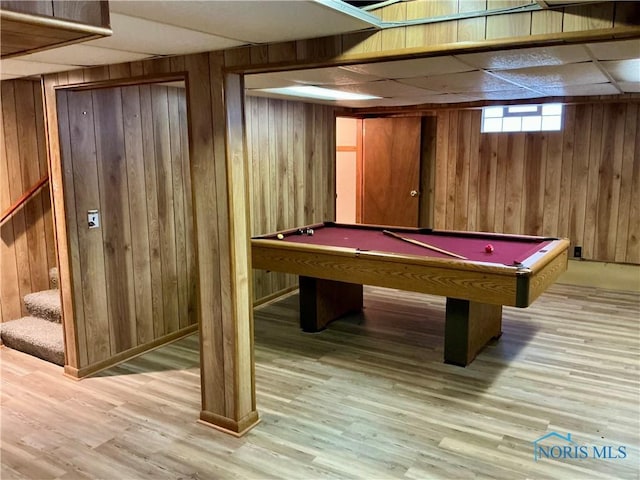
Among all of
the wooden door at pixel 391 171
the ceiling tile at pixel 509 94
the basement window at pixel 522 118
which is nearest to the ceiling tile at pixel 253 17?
the ceiling tile at pixel 509 94

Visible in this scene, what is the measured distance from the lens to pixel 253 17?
1.97 metres

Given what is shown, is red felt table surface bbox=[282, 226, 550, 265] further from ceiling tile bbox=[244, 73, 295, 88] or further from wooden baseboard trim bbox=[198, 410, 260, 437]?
wooden baseboard trim bbox=[198, 410, 260, 437]

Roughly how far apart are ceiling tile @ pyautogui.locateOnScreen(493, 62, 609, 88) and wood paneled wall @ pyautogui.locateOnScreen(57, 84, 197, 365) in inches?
98.8

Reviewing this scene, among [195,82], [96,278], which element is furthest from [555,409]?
[96,278]

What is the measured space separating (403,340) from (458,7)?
2.82m

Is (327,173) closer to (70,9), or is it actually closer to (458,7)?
(458,7)

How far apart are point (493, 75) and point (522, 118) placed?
318 cm

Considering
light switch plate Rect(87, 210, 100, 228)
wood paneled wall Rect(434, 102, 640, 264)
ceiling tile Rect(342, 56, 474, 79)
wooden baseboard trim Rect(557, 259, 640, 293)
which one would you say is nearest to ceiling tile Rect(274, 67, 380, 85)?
ceiling tile Rect(342, 56, 474, 79)

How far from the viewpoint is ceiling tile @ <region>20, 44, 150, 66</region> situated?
246 centimetres

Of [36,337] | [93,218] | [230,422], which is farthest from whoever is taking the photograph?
[36,337]

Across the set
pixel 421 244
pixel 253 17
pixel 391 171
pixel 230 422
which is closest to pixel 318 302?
pixel 421 244

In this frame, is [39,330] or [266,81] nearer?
[266,81]

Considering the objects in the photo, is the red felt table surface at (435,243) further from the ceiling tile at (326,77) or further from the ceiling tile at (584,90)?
the ceiling tile at (584,90)

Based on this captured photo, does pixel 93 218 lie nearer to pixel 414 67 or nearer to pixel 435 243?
pixel 414 67
